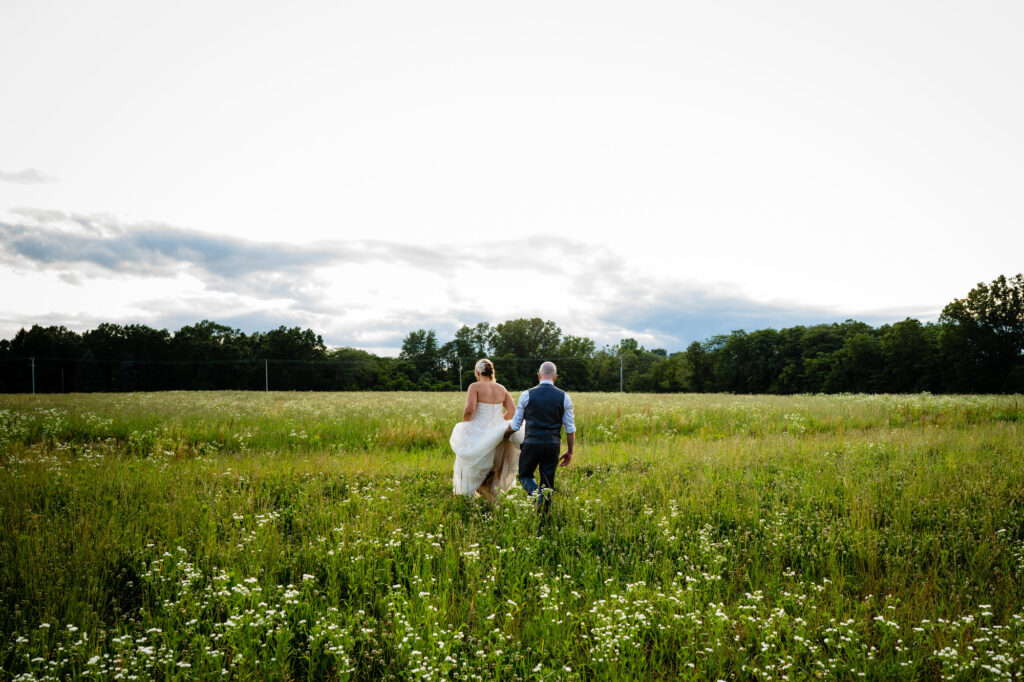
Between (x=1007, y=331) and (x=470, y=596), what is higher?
(x=1007, y=331)

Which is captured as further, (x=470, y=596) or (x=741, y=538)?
(x=741, y=538)

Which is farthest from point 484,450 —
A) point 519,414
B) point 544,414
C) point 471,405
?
point 544,414

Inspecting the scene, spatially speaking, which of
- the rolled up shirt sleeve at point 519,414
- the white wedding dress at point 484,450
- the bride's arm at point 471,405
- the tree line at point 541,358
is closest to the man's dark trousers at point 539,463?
the rolled up shirt sleeve at point 519,414

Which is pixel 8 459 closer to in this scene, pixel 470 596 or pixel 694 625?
pixel 470 596

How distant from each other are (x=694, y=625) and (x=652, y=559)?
137 cm

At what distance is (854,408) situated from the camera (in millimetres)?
23094

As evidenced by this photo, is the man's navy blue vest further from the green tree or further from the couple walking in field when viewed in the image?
the green tree

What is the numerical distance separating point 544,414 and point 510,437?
0.98 m

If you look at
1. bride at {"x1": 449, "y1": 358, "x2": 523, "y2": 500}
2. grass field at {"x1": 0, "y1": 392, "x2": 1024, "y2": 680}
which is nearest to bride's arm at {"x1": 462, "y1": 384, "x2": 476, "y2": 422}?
bride at {"x1": 449, "y1": 358, "x2": 523, "y2": 500}

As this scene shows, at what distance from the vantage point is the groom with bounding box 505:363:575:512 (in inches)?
312

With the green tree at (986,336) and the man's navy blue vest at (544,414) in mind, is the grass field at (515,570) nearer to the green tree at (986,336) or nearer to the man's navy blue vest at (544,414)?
the man's navy blue vest at (544,414)

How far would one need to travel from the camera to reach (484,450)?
8.48m

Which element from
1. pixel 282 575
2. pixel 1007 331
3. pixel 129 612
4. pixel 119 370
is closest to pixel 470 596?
pixel 282 575

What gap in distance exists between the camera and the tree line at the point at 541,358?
6862 cm
